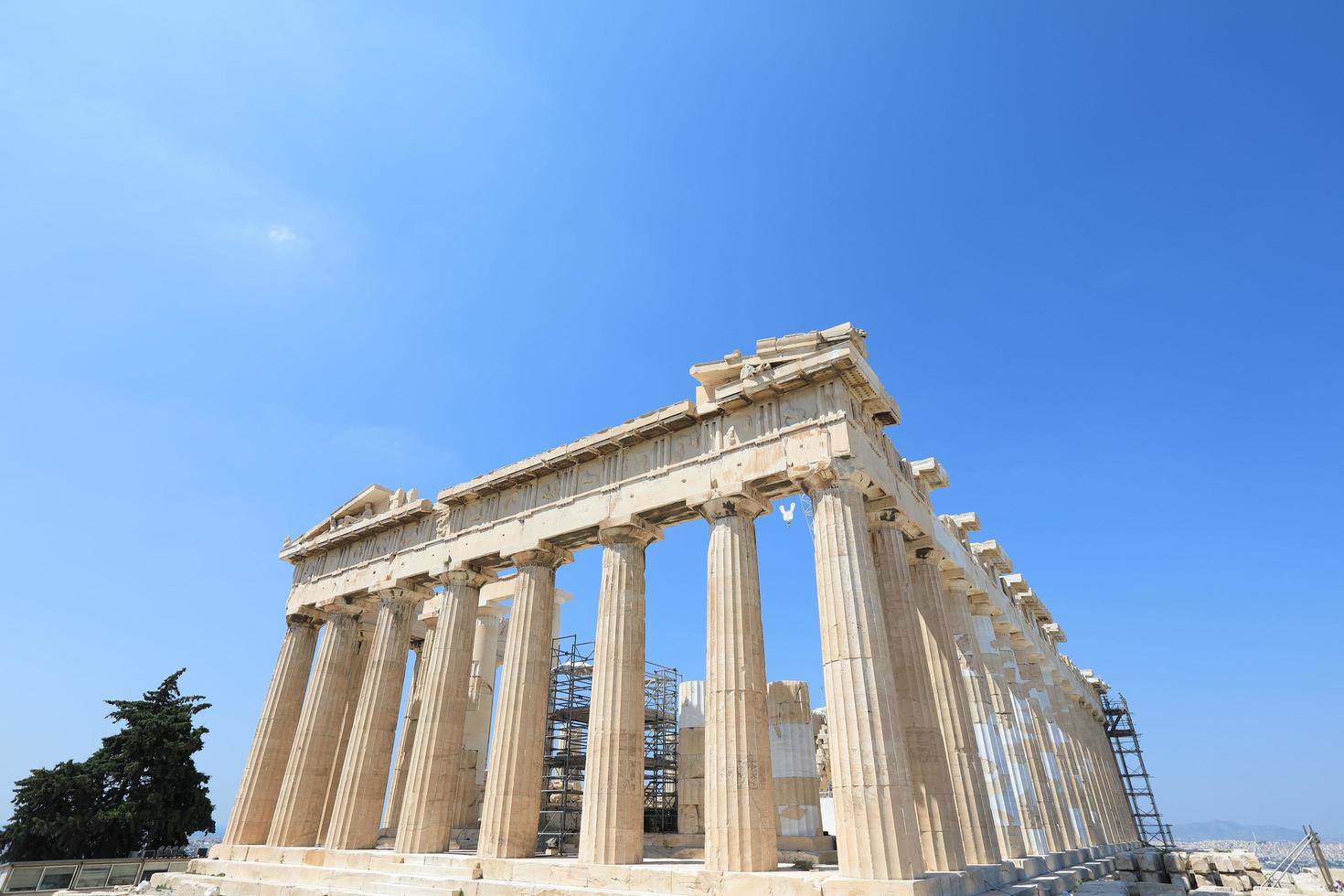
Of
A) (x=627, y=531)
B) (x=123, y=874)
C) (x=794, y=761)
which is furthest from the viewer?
(x=123, y=874)

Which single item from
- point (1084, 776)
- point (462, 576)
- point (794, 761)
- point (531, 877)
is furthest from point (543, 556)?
point (1084, 776)

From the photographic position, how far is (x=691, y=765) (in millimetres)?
22750

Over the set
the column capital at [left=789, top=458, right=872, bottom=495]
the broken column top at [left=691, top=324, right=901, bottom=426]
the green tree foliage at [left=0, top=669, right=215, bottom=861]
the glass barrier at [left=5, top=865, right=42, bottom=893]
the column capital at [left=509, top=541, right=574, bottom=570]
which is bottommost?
the glass barrier at [left=5, top=865, right=42, bottom=893]

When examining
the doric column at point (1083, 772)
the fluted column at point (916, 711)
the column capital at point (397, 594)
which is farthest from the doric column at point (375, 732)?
the doric column at point (1083, 772)

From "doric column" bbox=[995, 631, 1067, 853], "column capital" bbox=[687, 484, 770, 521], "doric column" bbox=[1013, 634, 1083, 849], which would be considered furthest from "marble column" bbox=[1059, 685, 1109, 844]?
"column capital" bbox=[687, 484, 770, 521]

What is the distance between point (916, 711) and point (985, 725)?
634 cm

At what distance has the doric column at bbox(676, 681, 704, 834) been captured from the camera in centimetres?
2231

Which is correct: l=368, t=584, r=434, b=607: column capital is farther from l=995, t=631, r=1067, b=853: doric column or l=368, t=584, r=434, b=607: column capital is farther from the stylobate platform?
l=995, t=631, r=1067, b=853: doric column

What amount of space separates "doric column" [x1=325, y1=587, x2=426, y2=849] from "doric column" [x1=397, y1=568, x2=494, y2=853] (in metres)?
2.45

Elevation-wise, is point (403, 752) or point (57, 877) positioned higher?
point (403, 752)

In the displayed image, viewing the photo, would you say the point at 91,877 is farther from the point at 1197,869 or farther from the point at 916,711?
the point at 1197,869

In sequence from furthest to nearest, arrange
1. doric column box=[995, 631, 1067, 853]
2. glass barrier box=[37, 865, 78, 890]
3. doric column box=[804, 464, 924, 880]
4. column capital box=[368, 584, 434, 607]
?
glass barrier box=[37, 865, 78, 890] → column capital box=[368, 584, 434, 607] → doric column box=[995, 631, 1067, 853] → doric column box=[804, 464, 924, 880]

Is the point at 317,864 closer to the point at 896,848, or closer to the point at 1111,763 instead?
the point at 896,848

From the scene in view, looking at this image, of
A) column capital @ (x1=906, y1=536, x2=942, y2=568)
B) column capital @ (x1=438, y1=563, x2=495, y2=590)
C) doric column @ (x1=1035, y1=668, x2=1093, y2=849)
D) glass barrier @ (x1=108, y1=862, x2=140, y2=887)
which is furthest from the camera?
doric column @ (x1=1035, y1=668, x2=1093, y2=849)
